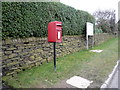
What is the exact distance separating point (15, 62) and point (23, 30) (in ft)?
3.31

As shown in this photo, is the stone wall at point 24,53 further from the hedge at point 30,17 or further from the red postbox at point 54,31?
the red postbox at point 54,31

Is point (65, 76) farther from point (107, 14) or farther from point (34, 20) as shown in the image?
point (107, 14)

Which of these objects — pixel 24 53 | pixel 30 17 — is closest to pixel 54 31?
pixel 30 17

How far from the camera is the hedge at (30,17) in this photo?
2803 millimetres

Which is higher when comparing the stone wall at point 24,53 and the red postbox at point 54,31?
the red postbox at point 54,31

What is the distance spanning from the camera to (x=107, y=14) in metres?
21.0

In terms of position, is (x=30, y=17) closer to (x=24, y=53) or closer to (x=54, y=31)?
(x=54, y=31)

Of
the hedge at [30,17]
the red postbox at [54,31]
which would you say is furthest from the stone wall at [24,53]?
the red postbox at [54,31]

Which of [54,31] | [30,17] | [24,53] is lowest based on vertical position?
[24,53]

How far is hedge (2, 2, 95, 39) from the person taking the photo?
2803 millimetres

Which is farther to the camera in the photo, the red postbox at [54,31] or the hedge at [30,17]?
the red postbox at [54,31]

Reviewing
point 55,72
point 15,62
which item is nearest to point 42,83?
point 55,72

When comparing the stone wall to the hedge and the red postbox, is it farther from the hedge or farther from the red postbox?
the red postbox

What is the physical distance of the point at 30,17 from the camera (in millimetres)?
3422
